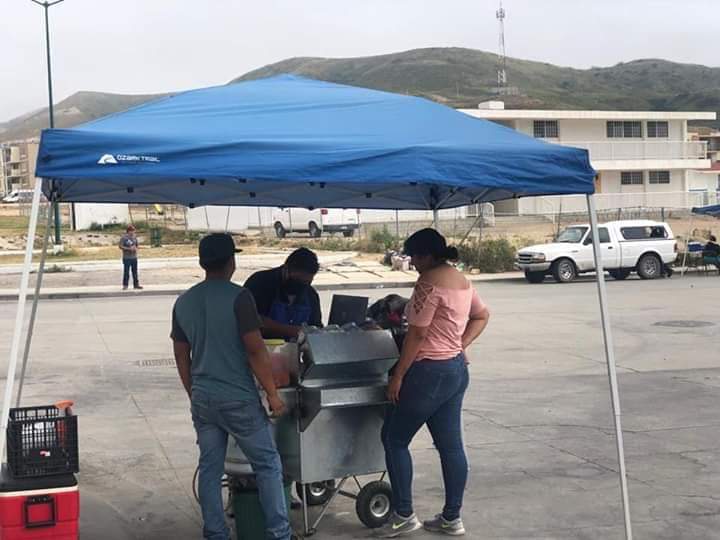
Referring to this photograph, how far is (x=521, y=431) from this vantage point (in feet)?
30.3

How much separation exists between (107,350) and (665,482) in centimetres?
987

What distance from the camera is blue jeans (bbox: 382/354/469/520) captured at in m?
5.77

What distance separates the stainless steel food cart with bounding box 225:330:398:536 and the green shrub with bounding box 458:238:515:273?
27.2 metres

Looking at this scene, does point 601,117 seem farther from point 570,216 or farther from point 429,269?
point 429,269

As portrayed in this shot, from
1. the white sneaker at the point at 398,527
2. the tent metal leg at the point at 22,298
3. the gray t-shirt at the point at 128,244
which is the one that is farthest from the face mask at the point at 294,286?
the gray t-shirt at the point at 128,244

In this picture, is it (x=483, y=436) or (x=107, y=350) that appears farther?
(x=107, y=350)

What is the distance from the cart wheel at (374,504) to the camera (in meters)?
6.21

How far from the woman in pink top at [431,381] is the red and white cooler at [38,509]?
187 centimetres

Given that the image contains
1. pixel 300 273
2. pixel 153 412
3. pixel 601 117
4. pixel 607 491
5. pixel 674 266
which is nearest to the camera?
pixel 300 273

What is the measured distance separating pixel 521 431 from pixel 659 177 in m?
55.1

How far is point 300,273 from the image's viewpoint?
258 inches

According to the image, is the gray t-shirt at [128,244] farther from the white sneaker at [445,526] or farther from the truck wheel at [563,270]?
the white sneaker at [445,526]

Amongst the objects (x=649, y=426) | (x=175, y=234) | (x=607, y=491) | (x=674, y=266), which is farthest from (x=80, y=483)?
(x=175, y=234)

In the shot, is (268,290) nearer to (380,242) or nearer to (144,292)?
(144,292)
